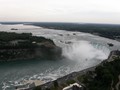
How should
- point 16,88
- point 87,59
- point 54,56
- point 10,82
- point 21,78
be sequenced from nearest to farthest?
point 16,88 → point 10,82 → point 21,78 → point 87,59 → point 54,56

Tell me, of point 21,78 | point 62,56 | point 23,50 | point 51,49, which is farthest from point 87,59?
point 21,78

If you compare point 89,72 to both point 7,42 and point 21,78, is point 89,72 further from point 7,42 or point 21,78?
point 7,42

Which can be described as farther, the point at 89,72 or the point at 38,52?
the point at 38,52

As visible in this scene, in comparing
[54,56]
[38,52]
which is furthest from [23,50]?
[54,56]

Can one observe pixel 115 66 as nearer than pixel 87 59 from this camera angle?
Yes

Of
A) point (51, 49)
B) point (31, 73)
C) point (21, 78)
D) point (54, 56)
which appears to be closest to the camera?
point (21, 78)

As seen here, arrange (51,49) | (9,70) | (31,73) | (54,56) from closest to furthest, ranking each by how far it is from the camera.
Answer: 1. (31,73)
2. (9,70)
3. (54,56)
4. (51,49)

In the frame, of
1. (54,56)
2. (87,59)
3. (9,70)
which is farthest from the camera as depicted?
(54,56)

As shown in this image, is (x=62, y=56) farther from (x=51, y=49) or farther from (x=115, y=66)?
(x=115, y=66)

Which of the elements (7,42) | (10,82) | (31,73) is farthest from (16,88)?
(7,42)
